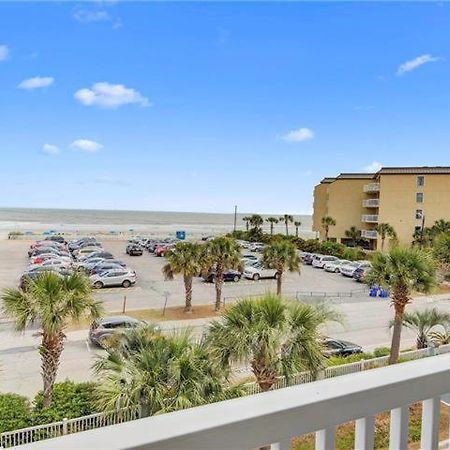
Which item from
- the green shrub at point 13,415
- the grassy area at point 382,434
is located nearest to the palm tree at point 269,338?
the green shrub at point 13,415

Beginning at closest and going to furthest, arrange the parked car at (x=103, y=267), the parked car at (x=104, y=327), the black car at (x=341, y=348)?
the black car at (x=341, y=348) → the parked car at (x=104, y=327) → the parked car at (x=103, y=267)

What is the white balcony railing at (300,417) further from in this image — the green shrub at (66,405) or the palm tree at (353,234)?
the palm tree at (353,234)

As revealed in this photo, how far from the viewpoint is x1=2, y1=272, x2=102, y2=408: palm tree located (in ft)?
31.1

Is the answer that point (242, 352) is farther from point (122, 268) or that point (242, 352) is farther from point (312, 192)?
point (312, 192)

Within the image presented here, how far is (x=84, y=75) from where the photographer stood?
27.7 metres

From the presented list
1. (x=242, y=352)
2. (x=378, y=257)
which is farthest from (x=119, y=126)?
(x=242, y=352)

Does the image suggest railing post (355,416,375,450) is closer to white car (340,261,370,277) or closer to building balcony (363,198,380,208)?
white car (340,261,370,277)

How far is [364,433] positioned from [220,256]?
18.7 metres

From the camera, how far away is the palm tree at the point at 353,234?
4575cm

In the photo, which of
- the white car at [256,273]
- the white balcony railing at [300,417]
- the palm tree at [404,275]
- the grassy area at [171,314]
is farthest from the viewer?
the white car at [256,273]

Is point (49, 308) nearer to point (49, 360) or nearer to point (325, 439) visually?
point (49, 360)

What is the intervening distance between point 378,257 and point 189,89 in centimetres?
1880

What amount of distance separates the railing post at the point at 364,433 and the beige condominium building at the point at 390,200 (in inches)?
1630

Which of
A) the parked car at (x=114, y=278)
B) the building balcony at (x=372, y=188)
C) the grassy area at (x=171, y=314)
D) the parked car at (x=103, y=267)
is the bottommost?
the grassy area at (x=171, y=314)
